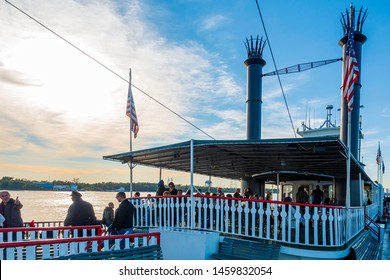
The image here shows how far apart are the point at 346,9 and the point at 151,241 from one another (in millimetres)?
17867

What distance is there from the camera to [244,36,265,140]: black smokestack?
1895cm

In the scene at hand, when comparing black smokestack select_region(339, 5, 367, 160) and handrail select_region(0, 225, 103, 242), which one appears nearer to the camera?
handrail select_region(0, 225, 103, 242)

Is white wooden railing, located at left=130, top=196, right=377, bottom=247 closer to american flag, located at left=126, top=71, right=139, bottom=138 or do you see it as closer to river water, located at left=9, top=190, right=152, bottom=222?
american flag, located at left=126, top=71, right=139, bottom=138

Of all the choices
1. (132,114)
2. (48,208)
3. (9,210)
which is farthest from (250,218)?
(48,208)

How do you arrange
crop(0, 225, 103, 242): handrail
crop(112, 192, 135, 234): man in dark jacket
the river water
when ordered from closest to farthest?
crop(0, 225, 103, 242): handrail → crop(112, 192, 135, 234): man in dark jacket → the river water

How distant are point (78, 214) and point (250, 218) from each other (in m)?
3.98

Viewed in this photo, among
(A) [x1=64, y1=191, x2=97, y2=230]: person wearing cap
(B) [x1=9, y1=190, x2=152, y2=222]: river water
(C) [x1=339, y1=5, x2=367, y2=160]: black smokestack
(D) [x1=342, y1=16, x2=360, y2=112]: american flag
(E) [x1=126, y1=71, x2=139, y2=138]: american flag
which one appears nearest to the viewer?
(A) [x1=64, y1=191, x2=97, y2=230]: person wearing cap

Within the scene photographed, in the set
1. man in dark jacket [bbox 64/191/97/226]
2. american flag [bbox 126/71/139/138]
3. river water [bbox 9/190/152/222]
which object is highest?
american flag [bbox 126/71/139/138]

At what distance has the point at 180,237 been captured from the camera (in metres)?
7.99

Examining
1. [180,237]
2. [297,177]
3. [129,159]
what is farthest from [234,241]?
[297,177]

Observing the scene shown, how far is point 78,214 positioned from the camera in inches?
306

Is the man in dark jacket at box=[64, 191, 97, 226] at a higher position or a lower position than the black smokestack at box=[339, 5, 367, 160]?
lower

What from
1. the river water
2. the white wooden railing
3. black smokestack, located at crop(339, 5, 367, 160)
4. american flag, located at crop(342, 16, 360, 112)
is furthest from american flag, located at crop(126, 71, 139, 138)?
the river water
